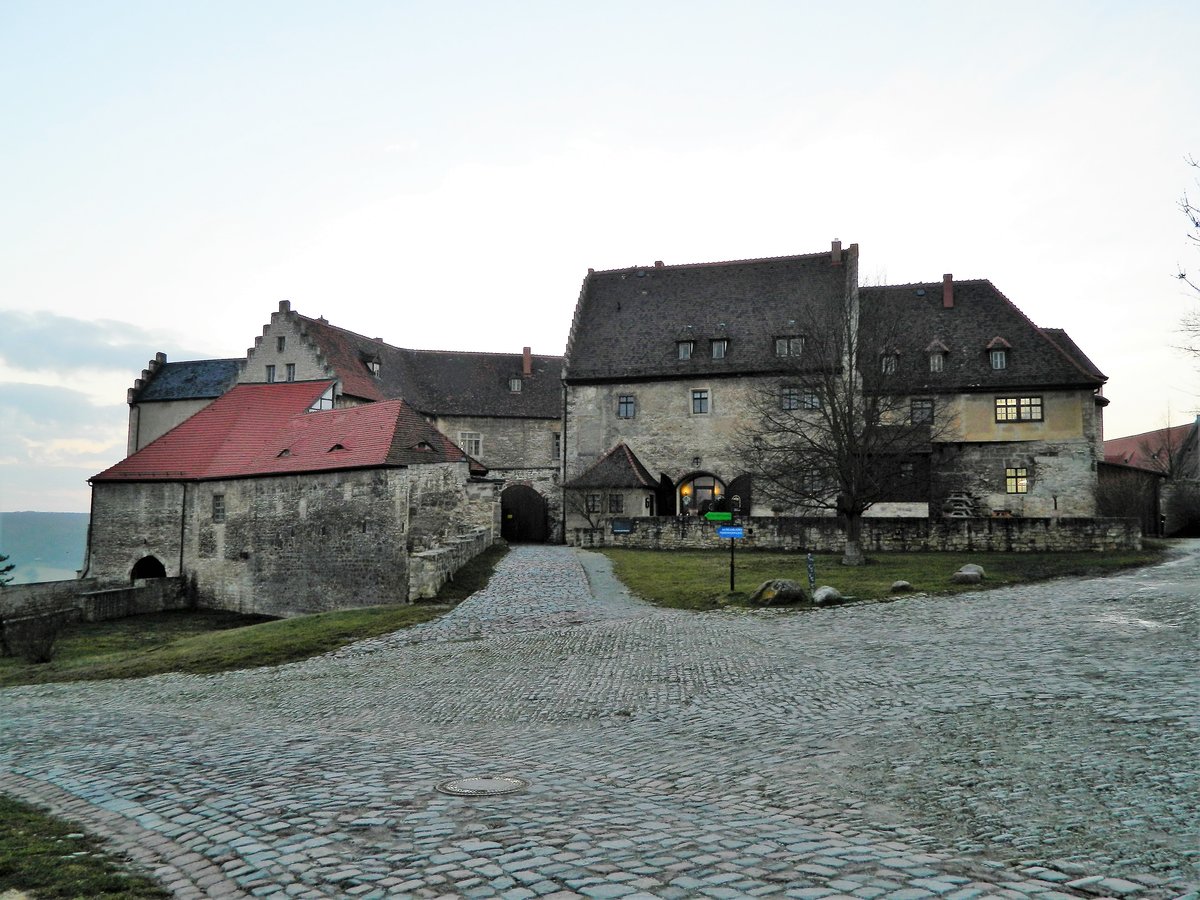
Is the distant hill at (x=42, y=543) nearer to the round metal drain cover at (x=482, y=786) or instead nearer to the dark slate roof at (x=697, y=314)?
the dark slate roof at (x=697, y=314)

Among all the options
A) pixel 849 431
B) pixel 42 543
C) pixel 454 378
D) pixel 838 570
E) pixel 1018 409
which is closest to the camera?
pixel 838 570

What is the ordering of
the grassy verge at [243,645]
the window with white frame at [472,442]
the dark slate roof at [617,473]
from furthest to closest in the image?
the window with white frame at [472,442], the dark slate roof at [617,473], the grassy verge at [243,645]

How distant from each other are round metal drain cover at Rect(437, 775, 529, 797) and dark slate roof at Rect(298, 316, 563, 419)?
44819mm

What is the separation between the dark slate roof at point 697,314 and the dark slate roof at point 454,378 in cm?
1009

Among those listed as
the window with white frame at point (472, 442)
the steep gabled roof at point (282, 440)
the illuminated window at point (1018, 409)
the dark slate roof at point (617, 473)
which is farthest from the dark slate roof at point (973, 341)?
the window with white frame at point (472, 442)

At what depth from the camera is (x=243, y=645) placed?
20.6 meters

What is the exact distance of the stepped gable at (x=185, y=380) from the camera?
191ft

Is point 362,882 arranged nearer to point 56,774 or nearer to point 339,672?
point 56,774

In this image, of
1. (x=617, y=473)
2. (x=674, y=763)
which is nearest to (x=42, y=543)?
(x=617, y=473)

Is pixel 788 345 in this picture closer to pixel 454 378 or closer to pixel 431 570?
pixel 454 378

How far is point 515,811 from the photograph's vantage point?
7.05 metres

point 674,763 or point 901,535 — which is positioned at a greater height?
point 901,535

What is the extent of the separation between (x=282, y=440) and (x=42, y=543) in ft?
369

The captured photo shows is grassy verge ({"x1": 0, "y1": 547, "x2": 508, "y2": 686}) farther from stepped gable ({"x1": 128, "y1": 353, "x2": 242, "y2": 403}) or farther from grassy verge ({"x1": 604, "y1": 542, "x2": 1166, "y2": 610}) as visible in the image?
stepped gable ({"x1": 128, "y1": 353, "x2": 242, "y2": 403})
